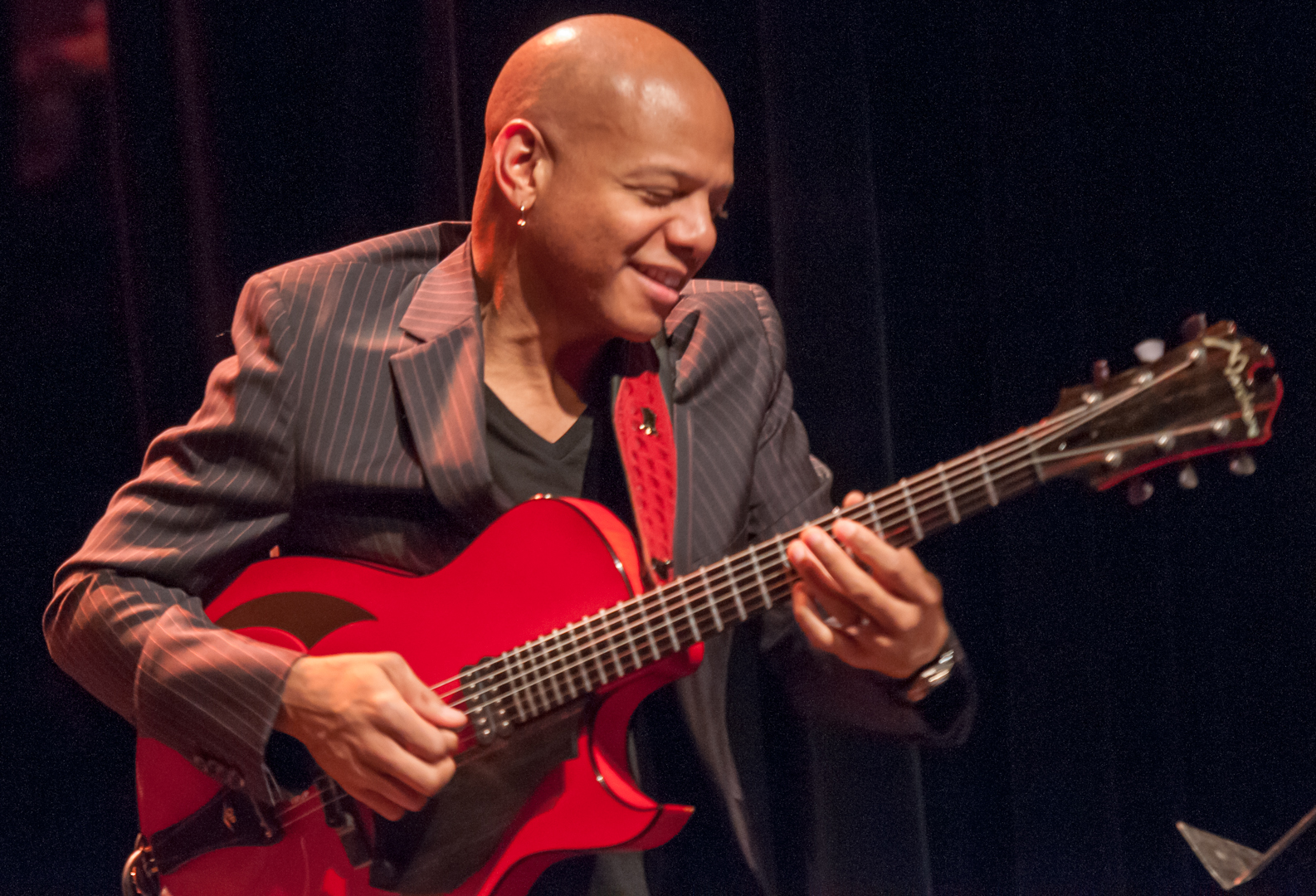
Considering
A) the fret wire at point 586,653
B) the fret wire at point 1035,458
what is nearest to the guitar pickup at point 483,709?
the fret wire at point 586,653

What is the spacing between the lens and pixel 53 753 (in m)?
2.16

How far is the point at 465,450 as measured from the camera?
1.38 m

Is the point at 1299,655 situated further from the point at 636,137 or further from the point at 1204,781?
the point at 636,137

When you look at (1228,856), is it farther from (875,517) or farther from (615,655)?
(615,655)

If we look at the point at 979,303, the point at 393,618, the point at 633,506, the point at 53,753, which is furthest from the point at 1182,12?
the point at 53,753

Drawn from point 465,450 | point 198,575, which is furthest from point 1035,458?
point 198,575

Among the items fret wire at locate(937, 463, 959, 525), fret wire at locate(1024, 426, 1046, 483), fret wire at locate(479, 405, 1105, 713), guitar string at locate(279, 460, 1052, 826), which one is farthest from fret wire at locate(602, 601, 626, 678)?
fret wire at locate(1024, 426, 1046, 483)

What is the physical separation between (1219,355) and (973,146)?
117 cm

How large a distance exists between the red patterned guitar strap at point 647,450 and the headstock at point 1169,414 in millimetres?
538

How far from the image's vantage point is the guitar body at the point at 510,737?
4.08ft

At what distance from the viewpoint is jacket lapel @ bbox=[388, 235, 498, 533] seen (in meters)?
1.37

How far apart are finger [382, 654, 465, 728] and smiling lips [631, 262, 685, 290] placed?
0.60 meters

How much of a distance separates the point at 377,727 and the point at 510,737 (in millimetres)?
172

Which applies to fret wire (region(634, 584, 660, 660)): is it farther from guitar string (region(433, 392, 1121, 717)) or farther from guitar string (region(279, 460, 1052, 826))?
guitar string (region(279, 460, 1052, 826))
